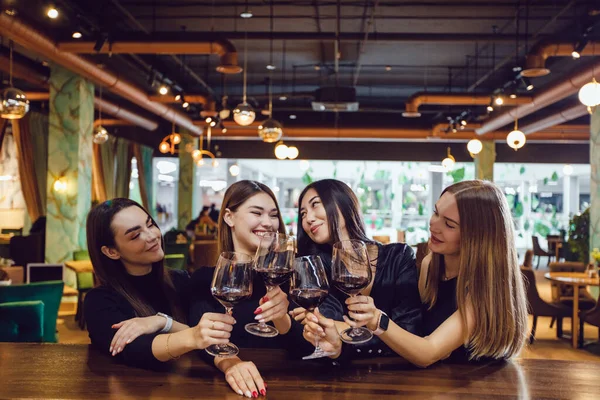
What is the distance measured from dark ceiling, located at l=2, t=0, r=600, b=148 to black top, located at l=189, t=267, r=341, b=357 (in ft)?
15.3

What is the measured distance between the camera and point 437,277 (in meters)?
1.89

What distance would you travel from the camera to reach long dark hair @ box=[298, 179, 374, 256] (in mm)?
2166

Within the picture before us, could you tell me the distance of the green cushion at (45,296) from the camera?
14.2 feet

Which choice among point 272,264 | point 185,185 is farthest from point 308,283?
point 185,185

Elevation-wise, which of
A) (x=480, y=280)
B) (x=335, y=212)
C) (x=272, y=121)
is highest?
(x=272, y=121)

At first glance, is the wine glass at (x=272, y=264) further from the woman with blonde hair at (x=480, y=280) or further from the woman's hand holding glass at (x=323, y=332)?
the woman with blonde hair at (x=480, y=280)

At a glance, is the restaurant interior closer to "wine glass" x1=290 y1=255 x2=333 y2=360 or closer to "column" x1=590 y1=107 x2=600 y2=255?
"column" x1=590 y1=107 x2=600 y2=255

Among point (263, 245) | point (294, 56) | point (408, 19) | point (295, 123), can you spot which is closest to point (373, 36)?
point (408, 19)

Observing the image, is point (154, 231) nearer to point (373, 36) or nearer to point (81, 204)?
point (373, 36)

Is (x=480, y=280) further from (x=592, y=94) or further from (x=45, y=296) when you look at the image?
(x=592, y=94)

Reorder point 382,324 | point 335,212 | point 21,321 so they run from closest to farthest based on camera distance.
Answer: point 382,324
point 335,212
point 21,321

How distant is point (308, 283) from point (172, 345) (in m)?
0.38

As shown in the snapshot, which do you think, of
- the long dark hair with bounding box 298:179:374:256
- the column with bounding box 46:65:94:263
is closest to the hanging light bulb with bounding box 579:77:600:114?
the long dark hair with bounding box 298:179:374:256

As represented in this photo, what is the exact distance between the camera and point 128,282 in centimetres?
192
